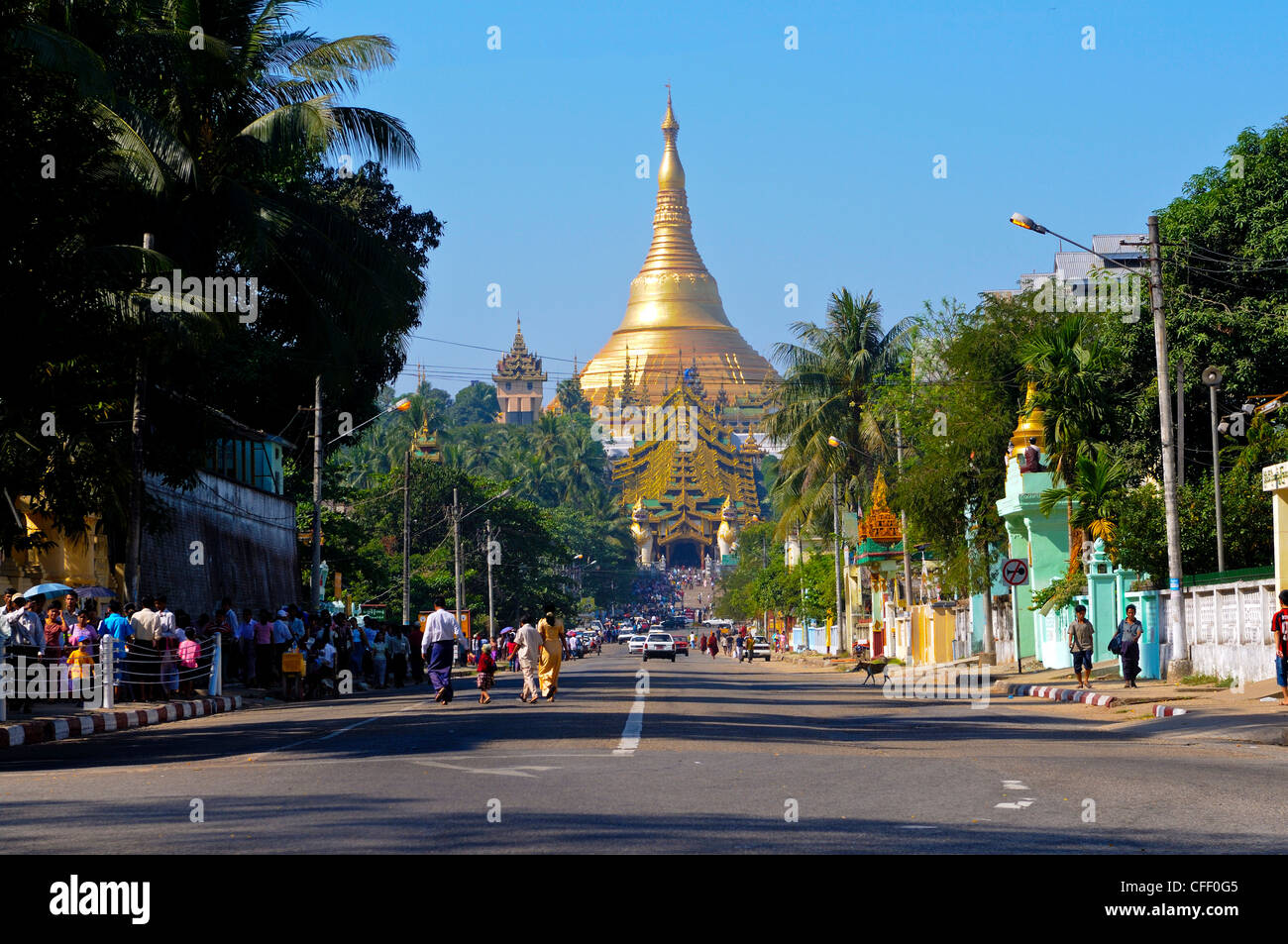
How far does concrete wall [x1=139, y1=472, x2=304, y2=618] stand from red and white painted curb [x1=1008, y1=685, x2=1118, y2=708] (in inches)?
647

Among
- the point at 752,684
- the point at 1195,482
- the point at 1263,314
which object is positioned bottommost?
the point at 752,684

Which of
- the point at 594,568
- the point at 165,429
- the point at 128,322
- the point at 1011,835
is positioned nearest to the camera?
the point at 1011,835

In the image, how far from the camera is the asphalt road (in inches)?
356

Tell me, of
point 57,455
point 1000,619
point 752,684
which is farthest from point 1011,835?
point 1000,619

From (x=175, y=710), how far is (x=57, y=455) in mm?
4414

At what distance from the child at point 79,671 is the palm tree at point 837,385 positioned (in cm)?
3663

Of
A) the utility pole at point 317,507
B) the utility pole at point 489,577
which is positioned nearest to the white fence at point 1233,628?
the utility pole at point 317,507

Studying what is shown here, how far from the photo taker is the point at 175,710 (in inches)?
971

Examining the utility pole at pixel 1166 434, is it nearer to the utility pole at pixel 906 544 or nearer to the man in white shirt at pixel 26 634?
the utility pole at pixel 906 544

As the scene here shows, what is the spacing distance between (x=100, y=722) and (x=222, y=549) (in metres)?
20.8

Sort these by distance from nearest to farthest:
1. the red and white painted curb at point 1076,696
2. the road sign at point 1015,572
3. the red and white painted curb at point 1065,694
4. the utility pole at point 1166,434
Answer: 1. the red and white painted curb at point 1076,696
2. the red and white painted curb at point 1065,694
3. the utility pole at point 1166,434
4. the road sign at point 1015,572

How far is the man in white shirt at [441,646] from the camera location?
23953 mm
